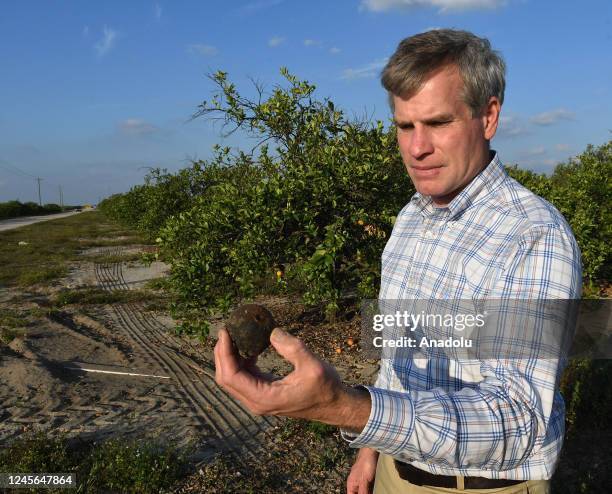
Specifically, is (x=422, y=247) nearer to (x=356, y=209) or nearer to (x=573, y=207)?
(x=356, y=209)

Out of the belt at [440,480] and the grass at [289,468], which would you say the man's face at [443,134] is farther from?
the grass at [289,468]

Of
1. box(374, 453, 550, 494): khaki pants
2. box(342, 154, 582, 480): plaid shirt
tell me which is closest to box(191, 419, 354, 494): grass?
box(374, 453, 550, 494): khaki pants

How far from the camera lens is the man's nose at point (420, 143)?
1620mm

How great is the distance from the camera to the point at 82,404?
18.0ft

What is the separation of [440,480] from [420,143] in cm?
105

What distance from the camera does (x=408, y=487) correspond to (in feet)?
5.70

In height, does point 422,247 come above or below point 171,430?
above

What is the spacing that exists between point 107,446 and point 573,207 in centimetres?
953

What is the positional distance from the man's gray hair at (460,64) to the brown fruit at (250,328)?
0.82 metres

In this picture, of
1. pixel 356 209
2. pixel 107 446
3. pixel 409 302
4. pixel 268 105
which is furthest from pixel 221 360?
pixel 268 105

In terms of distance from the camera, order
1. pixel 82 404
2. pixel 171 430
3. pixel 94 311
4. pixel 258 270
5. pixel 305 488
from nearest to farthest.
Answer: pixel 305 488, pixel 171 430, pixel 82 404, pixel 258 270, pixel 94 311

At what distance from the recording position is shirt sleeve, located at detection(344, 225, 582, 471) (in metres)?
1.09

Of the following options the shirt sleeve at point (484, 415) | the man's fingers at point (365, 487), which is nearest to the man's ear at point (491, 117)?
the shirt sleeve at point (484, 415)

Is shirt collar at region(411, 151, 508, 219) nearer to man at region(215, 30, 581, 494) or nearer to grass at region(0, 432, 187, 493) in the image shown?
man at region(215, 30, 581, 494)
